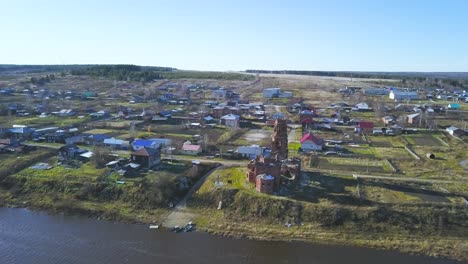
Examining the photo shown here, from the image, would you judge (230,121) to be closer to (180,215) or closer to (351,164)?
(351,164)

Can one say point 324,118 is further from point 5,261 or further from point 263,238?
point 5,261

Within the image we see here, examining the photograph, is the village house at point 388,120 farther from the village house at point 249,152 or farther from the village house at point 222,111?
the village house at point 249,152

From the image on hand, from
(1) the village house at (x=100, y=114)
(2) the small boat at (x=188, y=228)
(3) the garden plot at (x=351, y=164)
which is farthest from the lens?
(1) the village house at (x=100, y=114)

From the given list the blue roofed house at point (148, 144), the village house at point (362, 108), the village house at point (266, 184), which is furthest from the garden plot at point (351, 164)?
the village house at point (362, 108)

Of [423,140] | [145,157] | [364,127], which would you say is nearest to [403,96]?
[364,127]

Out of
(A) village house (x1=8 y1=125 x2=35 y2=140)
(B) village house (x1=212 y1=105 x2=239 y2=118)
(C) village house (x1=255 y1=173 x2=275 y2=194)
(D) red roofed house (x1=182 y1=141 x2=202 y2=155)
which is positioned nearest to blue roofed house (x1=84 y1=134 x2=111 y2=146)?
(A) village house (x1=8 y1=125 x2=35 y2=140)

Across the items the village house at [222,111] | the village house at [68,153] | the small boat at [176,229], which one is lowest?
the small boat at [176,229]
